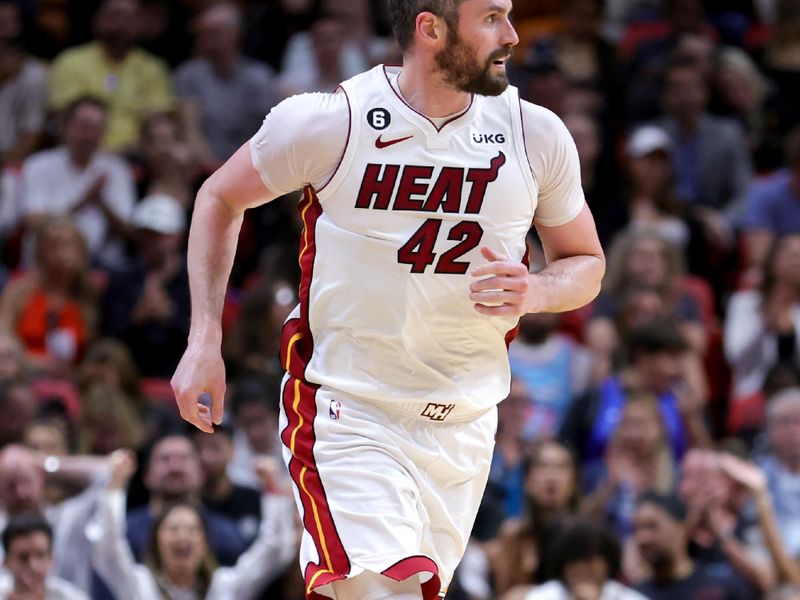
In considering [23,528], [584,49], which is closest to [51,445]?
[23,528]

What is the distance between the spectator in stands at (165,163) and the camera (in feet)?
36.6

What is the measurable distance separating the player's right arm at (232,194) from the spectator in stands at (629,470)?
4.66 m

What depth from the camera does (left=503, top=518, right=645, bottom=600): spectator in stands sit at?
26.9 ft

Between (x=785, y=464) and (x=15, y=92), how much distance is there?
6.56 meters

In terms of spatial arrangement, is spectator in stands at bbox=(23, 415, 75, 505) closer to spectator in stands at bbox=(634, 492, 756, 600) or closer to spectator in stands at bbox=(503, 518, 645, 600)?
spectator in stands at bbox=(503, 518, 645, 600)

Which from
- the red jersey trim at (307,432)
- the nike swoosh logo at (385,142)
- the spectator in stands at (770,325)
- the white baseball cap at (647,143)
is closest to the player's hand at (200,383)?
the red jersey trim at (307,432)

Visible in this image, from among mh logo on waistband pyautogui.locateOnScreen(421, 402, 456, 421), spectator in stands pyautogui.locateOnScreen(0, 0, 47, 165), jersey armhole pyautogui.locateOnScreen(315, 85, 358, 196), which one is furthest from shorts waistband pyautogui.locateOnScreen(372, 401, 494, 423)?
spectator in stands pyautogui.locateOnScreen(0, 0, 47, 165)

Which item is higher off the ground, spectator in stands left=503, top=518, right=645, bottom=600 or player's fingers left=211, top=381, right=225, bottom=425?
player's fingers left=211, top=381, right=225, bottom=425

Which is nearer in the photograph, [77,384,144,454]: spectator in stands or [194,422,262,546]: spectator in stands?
[194,422,262,546]: spectator in stands

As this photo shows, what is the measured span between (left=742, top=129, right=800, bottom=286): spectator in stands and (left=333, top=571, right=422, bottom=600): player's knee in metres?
7.08

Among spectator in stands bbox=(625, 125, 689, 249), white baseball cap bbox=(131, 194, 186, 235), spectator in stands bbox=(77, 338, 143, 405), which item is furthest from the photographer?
spectator in stands bbox=(625, 125, 689, 249)

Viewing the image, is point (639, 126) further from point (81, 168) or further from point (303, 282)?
point (303, 282)

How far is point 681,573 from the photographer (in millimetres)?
8547

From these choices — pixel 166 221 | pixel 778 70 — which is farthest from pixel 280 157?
pixel 778 70
